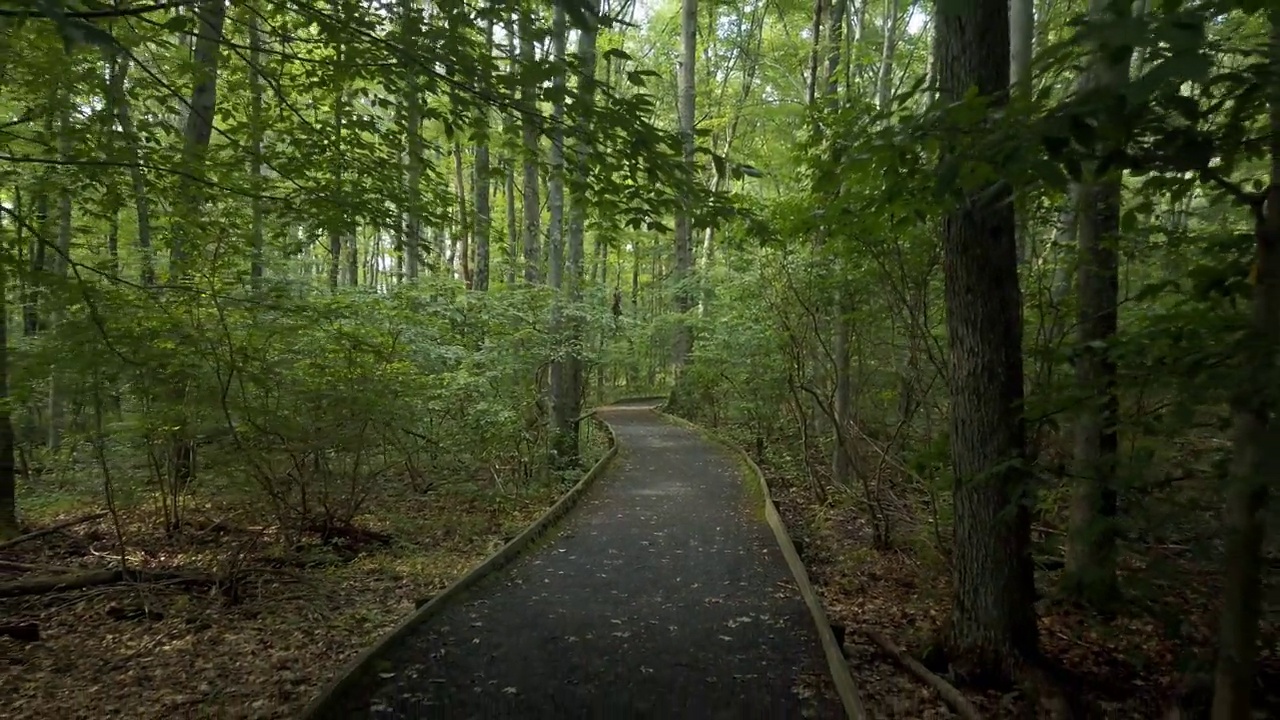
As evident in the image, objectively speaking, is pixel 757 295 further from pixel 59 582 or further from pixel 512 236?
pixel 512 236

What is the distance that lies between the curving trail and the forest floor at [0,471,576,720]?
77cm

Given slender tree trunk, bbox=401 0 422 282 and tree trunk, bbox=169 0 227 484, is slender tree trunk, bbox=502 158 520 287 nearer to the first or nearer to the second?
slender tree trunk, bbox=401 0 422 282

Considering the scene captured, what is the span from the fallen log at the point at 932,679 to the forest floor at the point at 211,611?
3712 millimetres

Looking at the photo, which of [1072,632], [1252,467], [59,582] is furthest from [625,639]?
[59,582]

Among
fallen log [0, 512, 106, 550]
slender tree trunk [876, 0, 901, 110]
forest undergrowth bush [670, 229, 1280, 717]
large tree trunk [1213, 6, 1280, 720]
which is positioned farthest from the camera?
slender tree trunk [876, 0, 901, 110]

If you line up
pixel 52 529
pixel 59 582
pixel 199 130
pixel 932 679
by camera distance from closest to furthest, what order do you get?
pixel 932 679 < pixel 59 582 < pixel 52 529 < pixel 199 130

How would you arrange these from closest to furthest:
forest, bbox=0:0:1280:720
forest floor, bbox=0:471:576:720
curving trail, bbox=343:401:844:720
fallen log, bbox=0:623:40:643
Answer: forest, bbox=0:0:1280:720 → curving trail, bbox=343:401:844:720 → forest floor, bbox=0:471:576:720 → fallen log, bbox=0:623:40:643

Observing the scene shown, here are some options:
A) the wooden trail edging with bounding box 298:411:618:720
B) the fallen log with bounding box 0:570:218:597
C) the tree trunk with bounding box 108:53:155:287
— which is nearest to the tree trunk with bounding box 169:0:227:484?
the tree trunk with bounding box 108:53:155:287

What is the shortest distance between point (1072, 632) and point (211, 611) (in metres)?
7.08

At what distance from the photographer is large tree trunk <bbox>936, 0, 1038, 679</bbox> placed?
4.14m

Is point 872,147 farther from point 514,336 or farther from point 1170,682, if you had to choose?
point 514,336

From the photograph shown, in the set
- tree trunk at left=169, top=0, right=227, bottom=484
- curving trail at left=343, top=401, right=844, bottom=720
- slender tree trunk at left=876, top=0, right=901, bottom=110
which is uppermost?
slender tree trunk at left=876, top=0, right=901, bottom=110

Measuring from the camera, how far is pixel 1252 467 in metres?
2.27

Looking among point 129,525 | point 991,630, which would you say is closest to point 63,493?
point 129,525
